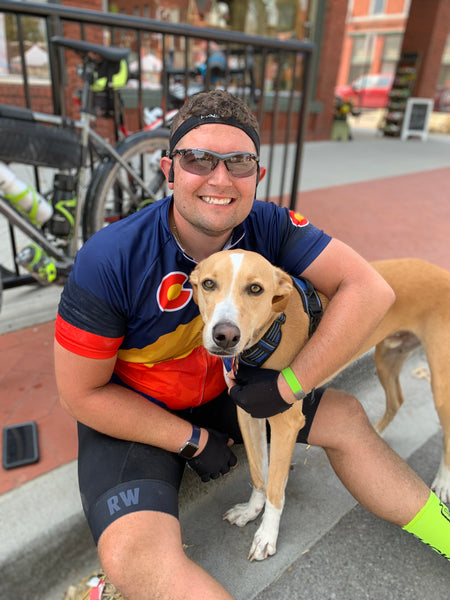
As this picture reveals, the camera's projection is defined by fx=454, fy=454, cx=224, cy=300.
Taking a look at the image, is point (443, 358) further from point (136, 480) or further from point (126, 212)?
point (126, 212)

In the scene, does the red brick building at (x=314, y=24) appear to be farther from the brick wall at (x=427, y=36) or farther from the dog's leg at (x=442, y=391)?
the dog's leg at (x=442, y=391)

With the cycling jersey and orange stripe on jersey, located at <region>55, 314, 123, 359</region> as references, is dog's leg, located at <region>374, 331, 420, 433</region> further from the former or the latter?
orange stripe on jersey, located at <region>55, 314, 123, 359</region>

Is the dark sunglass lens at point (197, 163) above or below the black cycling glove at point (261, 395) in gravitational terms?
above

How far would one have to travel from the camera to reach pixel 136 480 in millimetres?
1717

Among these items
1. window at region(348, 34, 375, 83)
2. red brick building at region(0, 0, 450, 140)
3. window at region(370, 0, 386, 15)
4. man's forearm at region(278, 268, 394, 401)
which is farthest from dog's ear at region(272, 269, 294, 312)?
window at region(370, 0, 386, 15)

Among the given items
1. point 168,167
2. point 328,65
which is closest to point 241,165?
point 168,167

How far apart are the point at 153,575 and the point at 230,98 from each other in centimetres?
176

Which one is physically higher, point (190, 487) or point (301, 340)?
point (301, 340)

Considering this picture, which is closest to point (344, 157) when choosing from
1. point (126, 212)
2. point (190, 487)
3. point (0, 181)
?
point (126, 212)

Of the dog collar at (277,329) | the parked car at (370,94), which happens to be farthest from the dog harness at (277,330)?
the parked car at (370,94)

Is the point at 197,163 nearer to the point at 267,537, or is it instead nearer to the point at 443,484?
the point at 267,537

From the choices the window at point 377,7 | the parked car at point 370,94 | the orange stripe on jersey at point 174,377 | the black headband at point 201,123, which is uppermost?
the window at point 377,7

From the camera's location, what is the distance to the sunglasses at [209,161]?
1.69 meters

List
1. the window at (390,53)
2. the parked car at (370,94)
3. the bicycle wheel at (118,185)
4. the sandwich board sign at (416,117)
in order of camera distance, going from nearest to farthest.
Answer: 1. the bicycle wheel at (118,185)
2. the sandwich board sign at (416,117)
3. the parked car at (370,94)
4. the window at (390,53)
